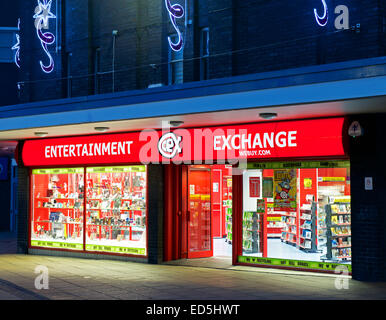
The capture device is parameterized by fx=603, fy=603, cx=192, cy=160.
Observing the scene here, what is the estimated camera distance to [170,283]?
38.5 ft

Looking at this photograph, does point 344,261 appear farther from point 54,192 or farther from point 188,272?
point 54,192

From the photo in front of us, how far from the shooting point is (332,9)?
13.5 meters

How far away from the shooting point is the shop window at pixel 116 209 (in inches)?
621

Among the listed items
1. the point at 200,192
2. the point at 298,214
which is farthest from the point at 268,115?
the point at 200,192

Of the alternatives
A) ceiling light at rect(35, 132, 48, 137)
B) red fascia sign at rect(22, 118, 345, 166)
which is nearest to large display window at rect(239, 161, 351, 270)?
red fascia sign at rect(22, 118, 345, 166)

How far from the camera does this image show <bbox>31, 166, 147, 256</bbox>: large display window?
15891 millimetres

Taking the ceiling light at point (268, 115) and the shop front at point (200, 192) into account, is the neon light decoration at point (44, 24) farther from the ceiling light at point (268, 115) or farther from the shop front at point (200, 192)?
the ceiling light at point (268, 115)

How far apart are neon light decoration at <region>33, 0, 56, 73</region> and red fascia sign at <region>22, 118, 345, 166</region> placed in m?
2.95

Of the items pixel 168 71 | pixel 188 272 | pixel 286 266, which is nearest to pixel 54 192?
pixel 168 71

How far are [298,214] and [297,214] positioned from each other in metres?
0.03

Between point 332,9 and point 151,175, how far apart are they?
233 inches
